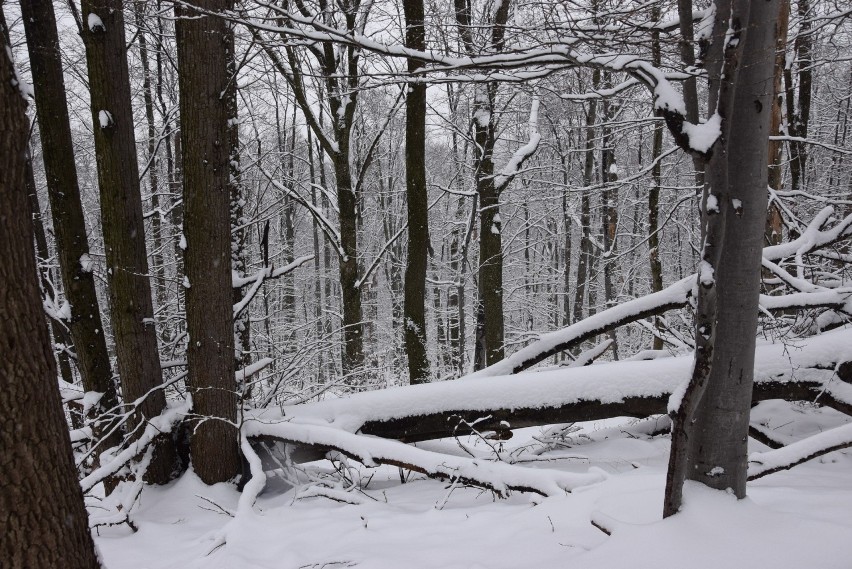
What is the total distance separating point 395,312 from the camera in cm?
2234

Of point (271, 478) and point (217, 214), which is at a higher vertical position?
point (217, 214)

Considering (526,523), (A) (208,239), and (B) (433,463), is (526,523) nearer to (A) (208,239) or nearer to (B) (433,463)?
(B) (433,463)

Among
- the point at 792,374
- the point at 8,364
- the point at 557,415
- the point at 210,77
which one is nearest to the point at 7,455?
the point at 8,364

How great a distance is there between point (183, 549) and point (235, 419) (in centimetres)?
117

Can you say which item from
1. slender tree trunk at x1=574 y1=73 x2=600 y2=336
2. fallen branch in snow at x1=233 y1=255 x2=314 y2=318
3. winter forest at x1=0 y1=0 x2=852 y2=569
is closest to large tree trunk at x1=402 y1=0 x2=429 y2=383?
winter forest at x1=0 y1=0 x2=852 y2=569

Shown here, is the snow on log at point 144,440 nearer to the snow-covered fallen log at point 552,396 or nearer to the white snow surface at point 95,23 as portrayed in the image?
the snow-covered fallen log at point 552,396

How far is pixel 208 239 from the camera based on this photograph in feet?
12.5

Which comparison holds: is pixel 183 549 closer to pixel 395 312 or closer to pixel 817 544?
pixel 817 544

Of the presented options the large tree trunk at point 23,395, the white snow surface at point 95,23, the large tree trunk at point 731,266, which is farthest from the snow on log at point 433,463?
the white snow surface at point 95,23

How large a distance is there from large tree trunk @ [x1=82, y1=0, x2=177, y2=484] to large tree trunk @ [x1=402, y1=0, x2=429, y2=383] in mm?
3132

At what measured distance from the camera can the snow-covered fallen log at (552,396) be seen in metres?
3.87

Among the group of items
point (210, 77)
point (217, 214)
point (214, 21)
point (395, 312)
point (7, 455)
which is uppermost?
point (214, 21)

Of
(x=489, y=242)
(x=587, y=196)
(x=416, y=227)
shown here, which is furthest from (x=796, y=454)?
(x=587, y=196)

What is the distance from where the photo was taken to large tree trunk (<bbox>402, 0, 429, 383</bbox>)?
6305 mm
